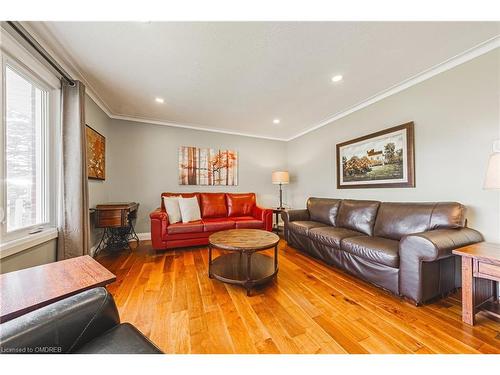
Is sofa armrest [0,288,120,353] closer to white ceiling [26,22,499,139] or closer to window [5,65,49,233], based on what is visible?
window [5,65,49,233]

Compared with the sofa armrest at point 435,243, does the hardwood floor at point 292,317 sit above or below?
below

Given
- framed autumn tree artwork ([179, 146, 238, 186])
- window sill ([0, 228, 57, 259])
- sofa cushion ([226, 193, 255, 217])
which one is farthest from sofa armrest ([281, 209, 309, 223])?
window sill ([0, 228, 57, 259])

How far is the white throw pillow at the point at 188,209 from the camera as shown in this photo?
318cm

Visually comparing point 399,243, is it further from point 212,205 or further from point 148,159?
point 148,159

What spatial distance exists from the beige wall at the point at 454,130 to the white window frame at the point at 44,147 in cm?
383

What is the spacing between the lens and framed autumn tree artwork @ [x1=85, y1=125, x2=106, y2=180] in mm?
2547

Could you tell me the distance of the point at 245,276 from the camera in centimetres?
194

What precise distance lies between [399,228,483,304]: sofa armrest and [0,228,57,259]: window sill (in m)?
3.07

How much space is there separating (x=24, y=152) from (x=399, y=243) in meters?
3.38

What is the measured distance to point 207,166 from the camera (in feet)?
13.4

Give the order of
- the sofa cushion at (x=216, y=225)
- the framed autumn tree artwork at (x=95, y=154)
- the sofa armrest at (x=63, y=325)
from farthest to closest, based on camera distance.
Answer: the sofa cushion at (x=216, y=225), the framed autumn tree artwork at (x=95, y=154), the sofa armrest at (x=63, y=325)

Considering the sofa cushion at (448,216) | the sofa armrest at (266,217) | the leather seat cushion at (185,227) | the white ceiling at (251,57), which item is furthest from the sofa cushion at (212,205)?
the sofa cushion at (448,216)

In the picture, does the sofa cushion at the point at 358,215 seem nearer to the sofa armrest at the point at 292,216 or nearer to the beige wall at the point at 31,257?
the sofa armrest at the point at 292,216

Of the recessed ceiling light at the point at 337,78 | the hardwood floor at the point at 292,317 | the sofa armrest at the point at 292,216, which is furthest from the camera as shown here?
the sofa armrest at the point at 292,216
